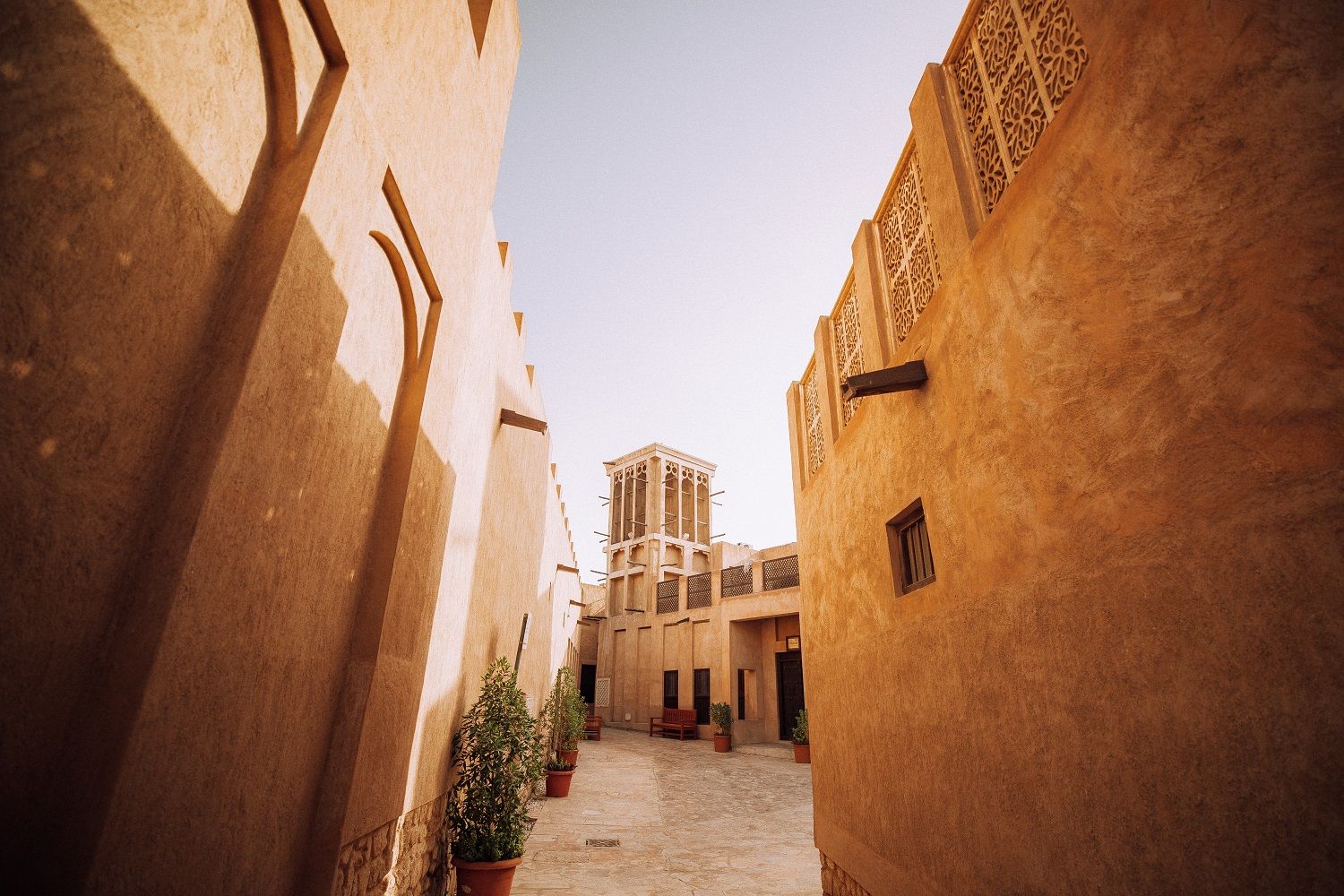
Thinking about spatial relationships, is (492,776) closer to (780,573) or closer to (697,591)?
(780,573)

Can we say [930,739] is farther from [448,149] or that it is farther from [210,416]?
[448,149]

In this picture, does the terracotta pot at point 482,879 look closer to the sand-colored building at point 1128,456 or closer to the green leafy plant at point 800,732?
the sand-colored building at point 1128,456

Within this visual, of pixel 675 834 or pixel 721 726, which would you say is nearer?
pixel 675 834

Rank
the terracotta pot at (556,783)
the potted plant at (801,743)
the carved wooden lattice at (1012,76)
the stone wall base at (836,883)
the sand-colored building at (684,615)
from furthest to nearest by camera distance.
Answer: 1. the sand-colored building at (684,615)
2. the potted plant at (801,743)
3. the terracotta pot at (556,783)
4. the stone wall base at (836,883)
5. the carved wooden lattice at (1012,76)

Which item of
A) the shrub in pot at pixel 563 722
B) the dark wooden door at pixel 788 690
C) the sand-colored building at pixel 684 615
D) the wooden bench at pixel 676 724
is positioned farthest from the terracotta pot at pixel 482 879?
the wooden bench at pixel 676 724

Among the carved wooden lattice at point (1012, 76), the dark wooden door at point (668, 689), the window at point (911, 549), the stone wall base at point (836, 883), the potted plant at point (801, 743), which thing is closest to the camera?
the carved wooden lattice at point (1012, 76)

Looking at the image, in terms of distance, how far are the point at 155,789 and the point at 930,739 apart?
3.87 metres

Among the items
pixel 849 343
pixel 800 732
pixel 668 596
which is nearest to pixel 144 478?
pixel 849 343

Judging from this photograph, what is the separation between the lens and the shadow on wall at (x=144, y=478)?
165 centimetres

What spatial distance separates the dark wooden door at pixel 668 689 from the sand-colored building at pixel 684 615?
47 mm

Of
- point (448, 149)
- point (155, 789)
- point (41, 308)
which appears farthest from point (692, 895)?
point (448, 149)

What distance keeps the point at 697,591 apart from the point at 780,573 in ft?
14.6

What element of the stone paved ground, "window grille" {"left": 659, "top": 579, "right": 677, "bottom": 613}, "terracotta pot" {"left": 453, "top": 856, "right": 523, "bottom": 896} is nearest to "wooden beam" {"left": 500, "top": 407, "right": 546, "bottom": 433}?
"terracotta pot" {"left": 453, "top": 856, "right": 523, "bottom": 896}

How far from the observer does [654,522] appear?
28.6 m
